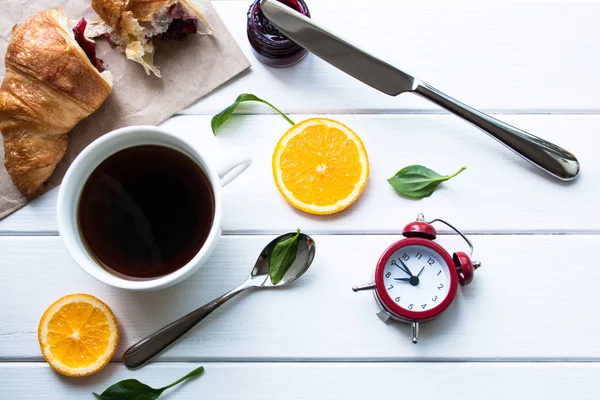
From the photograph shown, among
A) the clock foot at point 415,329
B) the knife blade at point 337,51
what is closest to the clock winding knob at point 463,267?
the clock foot at point 415,329

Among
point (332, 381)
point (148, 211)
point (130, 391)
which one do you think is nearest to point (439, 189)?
point (332, 381)

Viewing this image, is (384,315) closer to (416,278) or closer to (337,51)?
(416,278)

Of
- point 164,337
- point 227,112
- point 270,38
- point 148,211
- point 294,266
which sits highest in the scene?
point 270,38

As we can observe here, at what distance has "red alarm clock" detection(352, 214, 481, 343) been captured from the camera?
1253 mm

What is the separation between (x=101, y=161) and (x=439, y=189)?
69 cm

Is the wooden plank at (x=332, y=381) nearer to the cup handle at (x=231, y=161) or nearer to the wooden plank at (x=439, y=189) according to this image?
the wooden plank at (x=439, y=189)

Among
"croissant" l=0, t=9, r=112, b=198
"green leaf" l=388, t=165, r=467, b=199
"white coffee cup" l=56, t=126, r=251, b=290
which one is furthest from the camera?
"green leaf" l=388, t=165, r=467, b=199

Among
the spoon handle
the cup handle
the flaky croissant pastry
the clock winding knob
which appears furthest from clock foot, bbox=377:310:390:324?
the flaky croissant pastry

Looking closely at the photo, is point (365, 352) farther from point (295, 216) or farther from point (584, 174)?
point (584, 174)

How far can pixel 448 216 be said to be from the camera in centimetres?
134

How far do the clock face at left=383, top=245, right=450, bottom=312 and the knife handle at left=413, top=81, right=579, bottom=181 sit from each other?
283mm

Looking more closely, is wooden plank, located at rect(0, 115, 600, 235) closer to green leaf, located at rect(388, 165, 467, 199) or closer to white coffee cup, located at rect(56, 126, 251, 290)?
green leaf, located at rect(388, 165, 467, 199)

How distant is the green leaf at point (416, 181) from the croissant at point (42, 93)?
63 centimetres

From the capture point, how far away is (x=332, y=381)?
4.28ft
